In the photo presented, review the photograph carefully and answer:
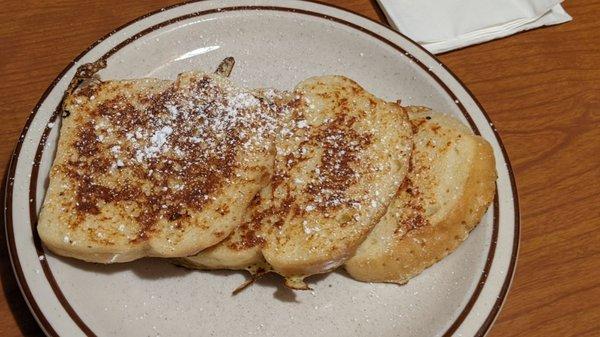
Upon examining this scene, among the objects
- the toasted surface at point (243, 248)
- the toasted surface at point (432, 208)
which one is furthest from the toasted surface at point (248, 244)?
the toasted surface at point (432, 208)

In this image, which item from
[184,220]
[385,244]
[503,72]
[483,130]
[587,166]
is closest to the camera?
[184,220]

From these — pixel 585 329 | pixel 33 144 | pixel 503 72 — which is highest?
pixel 33 144

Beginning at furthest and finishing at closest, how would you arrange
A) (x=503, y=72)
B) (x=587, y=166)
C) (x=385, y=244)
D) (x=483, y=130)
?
(x=503, y=72) < (x=587, y=166) < (x=483, y=130) < (x=385, y=244)

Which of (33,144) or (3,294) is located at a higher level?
(33,144)

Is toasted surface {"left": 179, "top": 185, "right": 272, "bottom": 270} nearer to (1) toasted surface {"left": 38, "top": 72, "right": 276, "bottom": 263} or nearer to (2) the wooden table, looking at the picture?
(1) toasted surface {"left": 38, "top": 72, "right": 276, "bottom": 263}

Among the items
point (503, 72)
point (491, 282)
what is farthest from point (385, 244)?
point (503, 72)

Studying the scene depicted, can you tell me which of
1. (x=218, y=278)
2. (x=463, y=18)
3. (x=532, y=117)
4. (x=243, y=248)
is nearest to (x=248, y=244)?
(x=243, y=248)

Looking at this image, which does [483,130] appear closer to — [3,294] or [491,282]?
[491,282]

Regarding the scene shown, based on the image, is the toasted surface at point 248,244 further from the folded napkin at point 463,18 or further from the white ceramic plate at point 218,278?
the folded napkin at point 463,18
